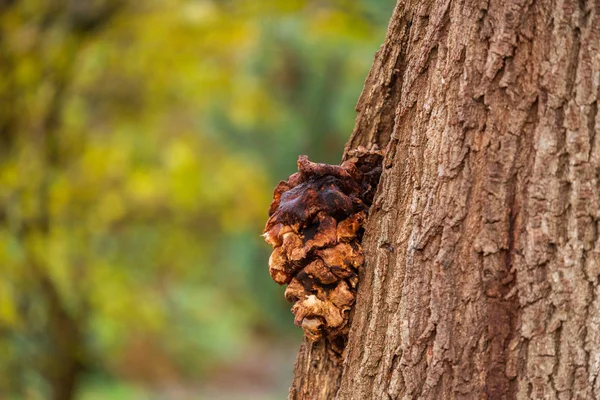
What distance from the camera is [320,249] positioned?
1288mm

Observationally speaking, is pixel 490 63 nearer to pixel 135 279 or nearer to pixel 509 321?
pixel 509 321

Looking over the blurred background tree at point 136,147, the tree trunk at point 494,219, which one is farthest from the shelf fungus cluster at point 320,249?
the blurred background tree at point 136,147

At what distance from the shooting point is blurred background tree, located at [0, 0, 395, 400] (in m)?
5.75

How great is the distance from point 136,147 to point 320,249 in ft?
27.5

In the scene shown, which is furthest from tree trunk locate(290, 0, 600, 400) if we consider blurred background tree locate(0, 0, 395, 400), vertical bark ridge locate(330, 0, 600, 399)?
blurred background tree locate(0, 0, 395, 400)

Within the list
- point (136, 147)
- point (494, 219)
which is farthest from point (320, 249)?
point (136, 147)

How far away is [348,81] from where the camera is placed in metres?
6.47

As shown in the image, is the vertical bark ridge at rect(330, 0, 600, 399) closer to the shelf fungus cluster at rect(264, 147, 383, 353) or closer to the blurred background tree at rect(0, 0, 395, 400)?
the shelf fungus cluster at rect(264, 147, 383, 353)

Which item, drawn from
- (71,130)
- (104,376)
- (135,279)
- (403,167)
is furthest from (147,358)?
(403,167)

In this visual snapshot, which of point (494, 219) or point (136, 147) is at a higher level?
point (136, 147)

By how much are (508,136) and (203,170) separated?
8128 mm

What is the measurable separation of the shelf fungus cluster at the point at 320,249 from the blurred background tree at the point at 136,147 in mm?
4181

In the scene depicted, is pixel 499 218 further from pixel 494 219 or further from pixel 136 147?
pixel 136 147

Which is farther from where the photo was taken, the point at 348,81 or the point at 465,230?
the point at 348,81
